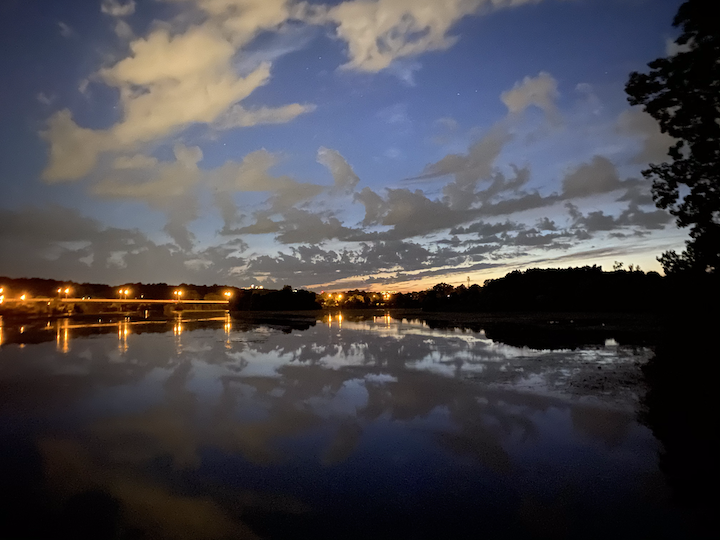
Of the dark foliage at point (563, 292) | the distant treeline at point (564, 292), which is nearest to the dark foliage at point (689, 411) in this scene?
the distant treeline at point (564, 292)

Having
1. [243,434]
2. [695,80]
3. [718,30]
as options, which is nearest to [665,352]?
[695,80]

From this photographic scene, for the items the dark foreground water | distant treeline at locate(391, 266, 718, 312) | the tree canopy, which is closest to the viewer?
the dark foreground water

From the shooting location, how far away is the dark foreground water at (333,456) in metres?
4.84

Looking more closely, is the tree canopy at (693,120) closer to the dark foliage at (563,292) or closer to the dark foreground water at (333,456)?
the dark foreground water at (333,456)

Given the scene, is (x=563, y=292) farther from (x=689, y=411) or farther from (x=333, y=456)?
(x=333, y=456)

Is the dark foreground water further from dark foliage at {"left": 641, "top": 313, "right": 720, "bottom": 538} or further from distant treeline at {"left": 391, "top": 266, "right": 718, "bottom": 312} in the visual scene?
distant treeline at {"left": 391, "top": 266, "right": 718, "bottom": 312}

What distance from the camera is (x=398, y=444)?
729 centimetres

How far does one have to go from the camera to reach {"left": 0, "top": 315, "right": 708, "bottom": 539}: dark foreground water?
4.84 meters

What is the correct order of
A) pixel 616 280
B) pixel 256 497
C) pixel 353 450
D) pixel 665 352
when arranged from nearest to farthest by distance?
pixel 256 497, pixel 353 450, pixel 665 352, pixel 616 280

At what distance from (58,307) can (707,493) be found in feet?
274

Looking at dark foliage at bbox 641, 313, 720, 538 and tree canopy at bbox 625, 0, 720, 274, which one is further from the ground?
tree canopy at bbox 625, 0, 720, 274

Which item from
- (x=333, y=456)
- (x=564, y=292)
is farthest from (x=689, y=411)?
(x=564, y=292)

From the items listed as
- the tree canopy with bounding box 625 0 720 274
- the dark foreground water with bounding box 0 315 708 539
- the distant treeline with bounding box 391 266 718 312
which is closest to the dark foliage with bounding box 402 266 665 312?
the distant treeline with bounding box 391 266 718 312

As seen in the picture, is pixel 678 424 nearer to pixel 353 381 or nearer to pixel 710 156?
pixel 353 381
